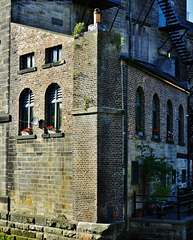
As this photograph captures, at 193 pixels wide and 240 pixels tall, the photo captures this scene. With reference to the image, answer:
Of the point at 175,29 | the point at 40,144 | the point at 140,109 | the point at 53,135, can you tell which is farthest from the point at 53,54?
the point at 175,29

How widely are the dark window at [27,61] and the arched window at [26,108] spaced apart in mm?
1116

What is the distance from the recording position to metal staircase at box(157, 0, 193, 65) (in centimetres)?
2681

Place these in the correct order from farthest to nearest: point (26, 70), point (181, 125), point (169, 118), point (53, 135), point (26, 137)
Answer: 1. point (181, 125)
2. point (169, 118)
3. point (26, 70)
4. point (26, 137)
5. point (53, 135)

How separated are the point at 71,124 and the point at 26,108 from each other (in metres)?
3.29

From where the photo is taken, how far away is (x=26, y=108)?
748 inches

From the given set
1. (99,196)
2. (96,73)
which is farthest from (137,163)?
(96,73)

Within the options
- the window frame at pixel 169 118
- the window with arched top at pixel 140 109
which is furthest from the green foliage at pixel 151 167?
the window frame at pixel 169 118

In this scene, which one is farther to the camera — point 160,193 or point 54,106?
point 160,193

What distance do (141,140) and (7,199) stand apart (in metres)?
6.83

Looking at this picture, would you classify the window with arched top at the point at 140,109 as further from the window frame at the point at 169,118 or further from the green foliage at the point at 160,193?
the window frame at the point at 169,118

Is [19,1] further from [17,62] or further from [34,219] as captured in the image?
[34,219]

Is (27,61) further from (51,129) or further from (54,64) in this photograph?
(51,129)

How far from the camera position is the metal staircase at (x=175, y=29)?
26.8 meters

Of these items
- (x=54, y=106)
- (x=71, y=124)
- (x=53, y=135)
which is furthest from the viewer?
(x=54, y=106)
